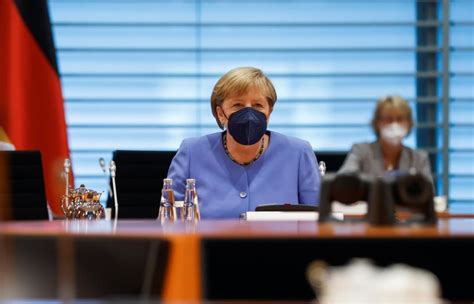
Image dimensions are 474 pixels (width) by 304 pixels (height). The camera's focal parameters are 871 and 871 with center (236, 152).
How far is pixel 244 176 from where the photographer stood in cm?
329

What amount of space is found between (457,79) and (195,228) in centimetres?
578

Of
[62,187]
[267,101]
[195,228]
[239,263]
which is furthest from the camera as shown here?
[62,187]

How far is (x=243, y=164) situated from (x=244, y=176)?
6 centimetres

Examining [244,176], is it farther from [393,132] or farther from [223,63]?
[223,63]

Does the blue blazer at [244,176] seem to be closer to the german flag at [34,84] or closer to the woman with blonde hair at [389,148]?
the woman with blonde hair at [389,148]

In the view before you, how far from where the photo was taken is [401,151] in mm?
1797

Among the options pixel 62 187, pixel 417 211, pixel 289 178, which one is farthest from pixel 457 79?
pixel 417 211

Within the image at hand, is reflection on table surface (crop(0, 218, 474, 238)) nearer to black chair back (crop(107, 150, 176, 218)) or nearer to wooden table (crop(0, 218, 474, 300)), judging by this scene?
wooden table (crop(0, 218, 474, 300))

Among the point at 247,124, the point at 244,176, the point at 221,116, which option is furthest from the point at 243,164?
the point at 247,124

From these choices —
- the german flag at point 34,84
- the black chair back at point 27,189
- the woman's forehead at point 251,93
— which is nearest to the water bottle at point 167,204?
the woman's forehead at point 251,93

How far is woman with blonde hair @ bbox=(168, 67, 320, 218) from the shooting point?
3.18m

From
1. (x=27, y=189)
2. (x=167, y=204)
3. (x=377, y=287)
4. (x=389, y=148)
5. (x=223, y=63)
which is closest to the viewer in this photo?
(x=377, y=287)

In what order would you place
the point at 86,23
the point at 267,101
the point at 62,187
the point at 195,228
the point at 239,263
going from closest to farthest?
the point at 239,263
the point at 195,228
the point at 267,101
the point at 62,187
the point at 86,23

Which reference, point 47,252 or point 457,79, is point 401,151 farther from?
point 457,79
